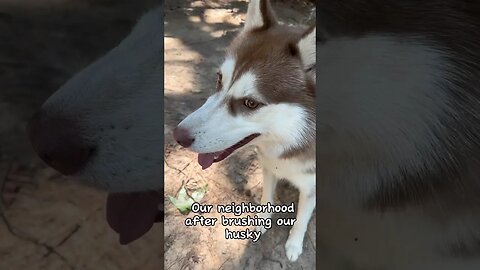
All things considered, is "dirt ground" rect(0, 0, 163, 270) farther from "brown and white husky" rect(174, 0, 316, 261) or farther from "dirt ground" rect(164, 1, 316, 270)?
"brown and white husky" rect(174, 0, 316, 261)

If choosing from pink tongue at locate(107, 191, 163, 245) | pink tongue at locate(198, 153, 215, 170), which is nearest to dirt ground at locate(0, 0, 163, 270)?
pink tongue at locate(107, 191, 163, 245)

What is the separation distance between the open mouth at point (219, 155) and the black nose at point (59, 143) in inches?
7.4

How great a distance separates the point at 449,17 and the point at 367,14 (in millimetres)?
137

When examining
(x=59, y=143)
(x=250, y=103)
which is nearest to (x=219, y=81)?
(x=250, y=103)

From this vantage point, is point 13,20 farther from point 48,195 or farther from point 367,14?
point 367,14

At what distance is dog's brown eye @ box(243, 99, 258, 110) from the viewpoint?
3.07 ft

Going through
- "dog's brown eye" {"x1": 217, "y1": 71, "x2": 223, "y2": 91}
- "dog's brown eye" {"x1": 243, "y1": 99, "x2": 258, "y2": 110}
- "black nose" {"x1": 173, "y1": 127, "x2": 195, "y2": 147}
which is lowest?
"black nose" {"x1": 173, "y1": 127, "x2": 195, "y2": 147}

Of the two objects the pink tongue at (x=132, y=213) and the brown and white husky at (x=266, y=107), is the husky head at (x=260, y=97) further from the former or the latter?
the pink tongue at (x=132, y=213)

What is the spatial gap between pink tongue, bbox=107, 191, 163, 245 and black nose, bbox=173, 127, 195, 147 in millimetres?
104

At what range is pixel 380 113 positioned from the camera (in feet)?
3.31

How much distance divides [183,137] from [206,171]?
0.26ft

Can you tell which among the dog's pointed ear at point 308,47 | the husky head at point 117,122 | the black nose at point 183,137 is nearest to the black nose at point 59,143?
the husky head at point 117,122

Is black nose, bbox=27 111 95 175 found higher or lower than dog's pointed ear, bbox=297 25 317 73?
lower

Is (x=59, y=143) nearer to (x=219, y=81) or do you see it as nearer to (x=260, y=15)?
(x=219, y=81)
